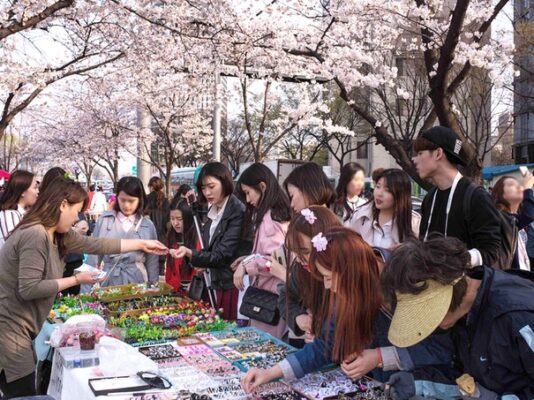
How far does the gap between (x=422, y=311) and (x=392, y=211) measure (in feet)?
7.69

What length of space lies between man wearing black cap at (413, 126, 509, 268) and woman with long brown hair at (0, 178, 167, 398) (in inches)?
77.8

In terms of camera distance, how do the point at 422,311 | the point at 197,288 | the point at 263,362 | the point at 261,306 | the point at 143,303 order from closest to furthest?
the point at 422,311 < the point at 263,362 < the point at 261,306 < the point at 143,303 < the point at 197,288

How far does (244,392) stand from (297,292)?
64cm

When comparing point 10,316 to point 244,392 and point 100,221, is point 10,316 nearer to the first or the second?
point 244,392

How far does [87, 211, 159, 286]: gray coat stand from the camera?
176 inches

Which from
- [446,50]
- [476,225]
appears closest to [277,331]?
[476,225]

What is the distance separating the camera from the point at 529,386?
160cm

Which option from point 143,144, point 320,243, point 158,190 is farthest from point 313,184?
point 143,144

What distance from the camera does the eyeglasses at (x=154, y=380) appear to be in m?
2.21

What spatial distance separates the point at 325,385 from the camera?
221cm

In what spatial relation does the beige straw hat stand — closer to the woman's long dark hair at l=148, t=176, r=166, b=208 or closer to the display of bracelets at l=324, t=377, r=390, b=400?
the display of bracelets at l=324, t=377, r=390, b=400

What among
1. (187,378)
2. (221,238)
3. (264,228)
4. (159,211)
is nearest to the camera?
(187,378)

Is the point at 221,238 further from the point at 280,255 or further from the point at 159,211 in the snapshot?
the point at 159,211

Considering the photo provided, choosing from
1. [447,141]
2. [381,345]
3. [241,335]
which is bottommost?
[241,335]
